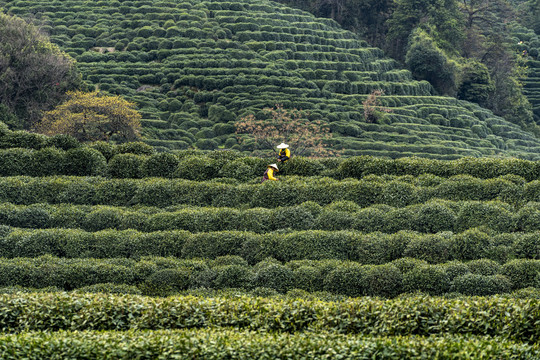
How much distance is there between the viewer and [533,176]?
18562 millimetres

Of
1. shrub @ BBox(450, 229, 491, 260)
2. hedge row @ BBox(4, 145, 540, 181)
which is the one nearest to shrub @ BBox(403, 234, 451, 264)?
shrub @ BBox(450, 229, 491, 260)

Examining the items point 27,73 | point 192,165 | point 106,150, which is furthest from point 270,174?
point 27,73

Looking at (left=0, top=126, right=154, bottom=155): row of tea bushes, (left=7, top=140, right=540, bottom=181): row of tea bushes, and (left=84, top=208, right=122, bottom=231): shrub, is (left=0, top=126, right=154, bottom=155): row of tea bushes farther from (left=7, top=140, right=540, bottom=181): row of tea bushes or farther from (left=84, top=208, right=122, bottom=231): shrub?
(left=84, top=208, right=122, bottom=231): shrub

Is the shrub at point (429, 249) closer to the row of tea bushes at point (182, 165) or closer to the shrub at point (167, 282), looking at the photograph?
the row of tea bushes at point (182, 165)

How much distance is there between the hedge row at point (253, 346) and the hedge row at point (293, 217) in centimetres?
746

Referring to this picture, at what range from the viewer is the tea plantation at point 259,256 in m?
9.43

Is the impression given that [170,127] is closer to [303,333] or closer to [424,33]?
[424,33]

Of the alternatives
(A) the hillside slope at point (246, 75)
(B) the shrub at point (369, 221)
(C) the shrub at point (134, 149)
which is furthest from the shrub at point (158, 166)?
(A) the hillside slope at point (246, 75)

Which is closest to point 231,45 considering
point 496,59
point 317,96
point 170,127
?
point 317,96

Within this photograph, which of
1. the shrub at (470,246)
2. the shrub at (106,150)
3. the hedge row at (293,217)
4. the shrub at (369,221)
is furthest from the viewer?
the shrub at (106,150)

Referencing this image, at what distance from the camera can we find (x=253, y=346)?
29.8ft

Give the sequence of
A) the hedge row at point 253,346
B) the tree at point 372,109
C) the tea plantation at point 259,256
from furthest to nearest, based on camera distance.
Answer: the tree at point 372,109
the tea plantation at point 259,256
the hedge row at point 253,346

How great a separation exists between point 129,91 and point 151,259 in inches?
1364

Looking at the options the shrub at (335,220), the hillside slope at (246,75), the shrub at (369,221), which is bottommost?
the hillside slope at (246,75)
